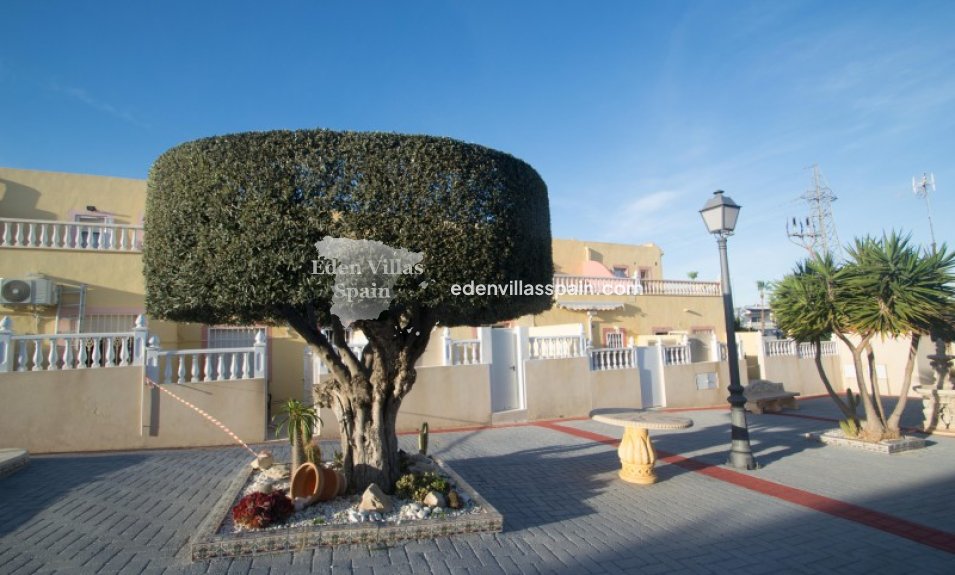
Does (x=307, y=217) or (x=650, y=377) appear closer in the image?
(x=307, y=217)

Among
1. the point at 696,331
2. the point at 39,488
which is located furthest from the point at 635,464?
the point at 696,331

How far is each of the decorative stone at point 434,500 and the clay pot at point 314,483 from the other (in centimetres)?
105

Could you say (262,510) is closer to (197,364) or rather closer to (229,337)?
(197,364)

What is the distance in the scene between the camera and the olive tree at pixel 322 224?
459cm

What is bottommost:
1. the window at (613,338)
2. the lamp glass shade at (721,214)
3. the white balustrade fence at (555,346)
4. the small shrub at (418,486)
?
the small shrub at (418,486)

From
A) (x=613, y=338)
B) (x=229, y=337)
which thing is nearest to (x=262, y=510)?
(x=229, y=337)

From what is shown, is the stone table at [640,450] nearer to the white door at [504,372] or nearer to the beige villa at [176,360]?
the beige villa at [176,360]

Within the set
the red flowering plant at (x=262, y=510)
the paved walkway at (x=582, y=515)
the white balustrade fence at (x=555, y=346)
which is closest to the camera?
the paved walkway at (x=582, y=515)

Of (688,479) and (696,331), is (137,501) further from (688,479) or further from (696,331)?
(696,331)

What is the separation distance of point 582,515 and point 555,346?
7099 millimetres

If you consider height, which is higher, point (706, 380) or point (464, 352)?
point (464, 352)

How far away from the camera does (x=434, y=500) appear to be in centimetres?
505

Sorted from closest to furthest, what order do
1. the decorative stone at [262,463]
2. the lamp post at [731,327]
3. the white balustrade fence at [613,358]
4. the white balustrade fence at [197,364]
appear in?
the decorative stone at [262,463] → the lamp post at [731,327] → the white balustrade fence at [197,364] → the white balustrade fence at [613,358]

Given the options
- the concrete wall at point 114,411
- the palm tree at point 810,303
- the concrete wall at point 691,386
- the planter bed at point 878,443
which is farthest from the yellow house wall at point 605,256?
the concrete wall at point 114,411
